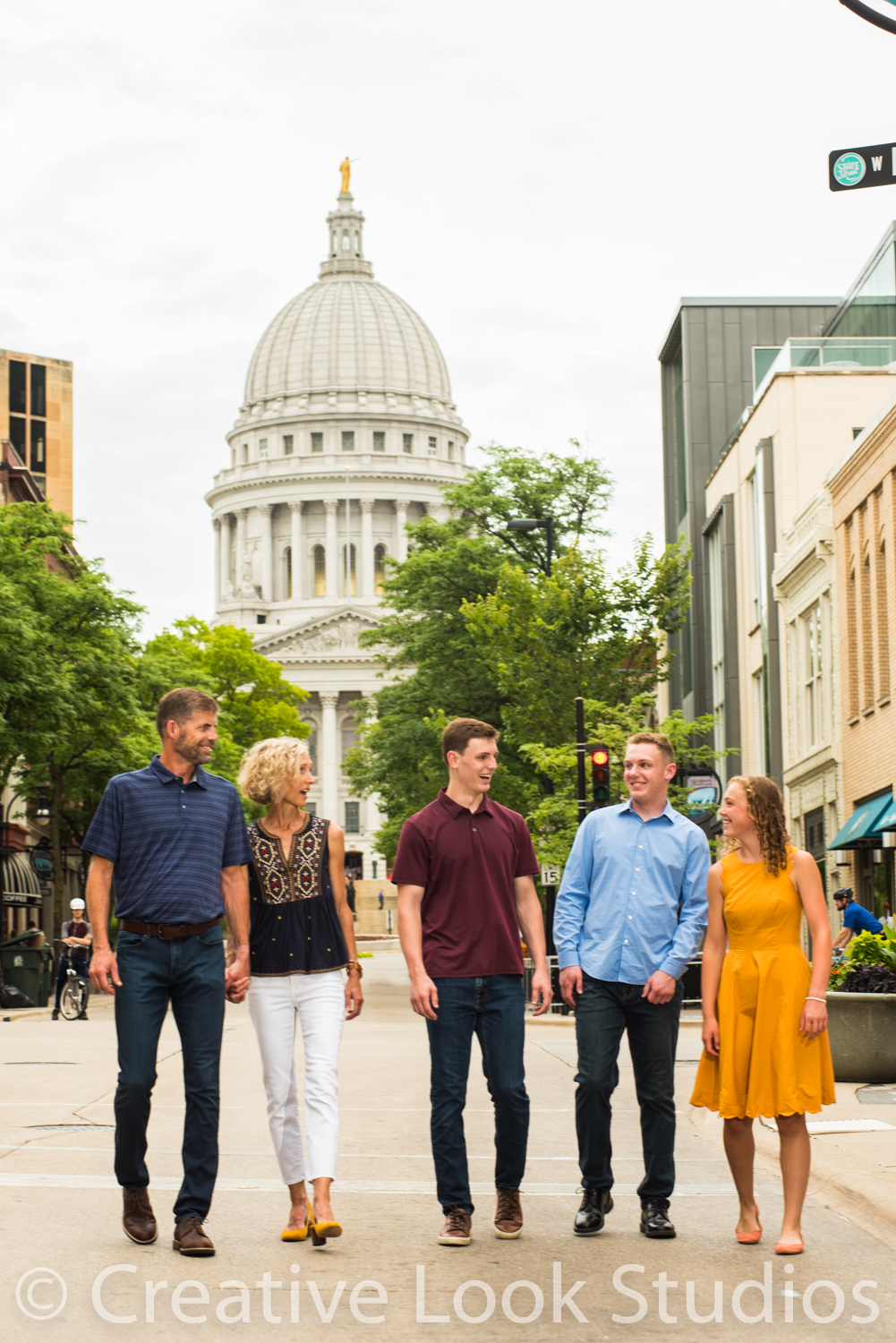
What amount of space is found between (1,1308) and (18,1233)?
4.69 feet

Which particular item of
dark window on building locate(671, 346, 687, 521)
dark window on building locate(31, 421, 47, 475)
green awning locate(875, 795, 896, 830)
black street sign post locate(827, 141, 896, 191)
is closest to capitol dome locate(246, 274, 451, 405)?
dark window on building locate(31, 421, 47, 475)

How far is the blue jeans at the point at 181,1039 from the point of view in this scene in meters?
7.66

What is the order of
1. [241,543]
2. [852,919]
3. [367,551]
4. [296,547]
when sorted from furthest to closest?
1. [241,543]
2. [296,547]
3. [367,551]
4. [852,919]

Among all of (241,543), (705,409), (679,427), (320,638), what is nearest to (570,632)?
(705,409)

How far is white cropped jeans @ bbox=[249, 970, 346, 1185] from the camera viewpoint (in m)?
7.80

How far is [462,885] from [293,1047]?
97 centimetres

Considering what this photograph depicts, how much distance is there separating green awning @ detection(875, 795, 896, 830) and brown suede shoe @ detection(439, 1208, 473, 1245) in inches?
886

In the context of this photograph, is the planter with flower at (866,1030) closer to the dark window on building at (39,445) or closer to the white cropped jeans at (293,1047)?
the white cropped jeans at (293,1047)

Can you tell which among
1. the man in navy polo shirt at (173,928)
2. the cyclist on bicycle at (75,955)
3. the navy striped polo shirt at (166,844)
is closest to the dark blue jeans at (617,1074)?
the man in navy polo shirt at (173,928)

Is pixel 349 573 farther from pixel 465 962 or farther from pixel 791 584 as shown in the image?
pixel 465 962

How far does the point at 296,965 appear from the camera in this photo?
7863mm

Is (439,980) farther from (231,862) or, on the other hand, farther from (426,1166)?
(426,1166)

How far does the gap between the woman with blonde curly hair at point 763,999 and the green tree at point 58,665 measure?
27.7m

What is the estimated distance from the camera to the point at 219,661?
84875 millimetres
